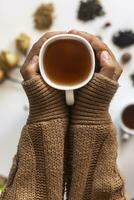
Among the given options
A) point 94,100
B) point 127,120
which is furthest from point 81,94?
point 127,120

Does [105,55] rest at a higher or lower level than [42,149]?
higher

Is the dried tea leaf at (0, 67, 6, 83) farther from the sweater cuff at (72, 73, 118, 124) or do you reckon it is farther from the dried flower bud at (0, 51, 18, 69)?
the sweater cuff at (72, 73, 118, 124)

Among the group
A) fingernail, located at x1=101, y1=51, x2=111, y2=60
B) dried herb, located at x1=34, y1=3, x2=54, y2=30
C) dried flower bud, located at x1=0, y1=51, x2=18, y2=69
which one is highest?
dried herb, located at x1=34, y1=3, x2=54, y2=30

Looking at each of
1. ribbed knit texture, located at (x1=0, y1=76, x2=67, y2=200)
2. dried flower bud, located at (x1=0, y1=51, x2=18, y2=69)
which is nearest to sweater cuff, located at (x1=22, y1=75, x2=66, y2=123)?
ribbed knit texture, located at (x1=0, y1=76, x2=67, y2=200)

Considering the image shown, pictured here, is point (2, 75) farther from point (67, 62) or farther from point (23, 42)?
point (67, 62)

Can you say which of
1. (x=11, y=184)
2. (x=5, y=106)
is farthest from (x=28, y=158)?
(x=5, y=106)

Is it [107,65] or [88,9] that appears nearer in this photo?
[107,65]

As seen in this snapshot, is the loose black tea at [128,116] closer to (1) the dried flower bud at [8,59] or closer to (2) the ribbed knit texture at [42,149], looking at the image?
(1) the dried flower bud at [8,59]
